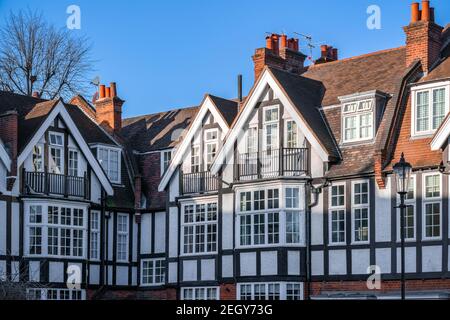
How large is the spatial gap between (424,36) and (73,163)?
38.7ft

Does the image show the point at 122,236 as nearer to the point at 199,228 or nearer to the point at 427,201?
the point at 199,228

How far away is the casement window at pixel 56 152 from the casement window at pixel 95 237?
221 centimetres

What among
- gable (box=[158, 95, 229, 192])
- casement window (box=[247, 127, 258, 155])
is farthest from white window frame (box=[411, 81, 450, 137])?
gable (box=[158, 95, 229, 192])

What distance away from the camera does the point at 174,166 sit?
96.6 feet

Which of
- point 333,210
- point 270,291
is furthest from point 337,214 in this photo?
point 270,291

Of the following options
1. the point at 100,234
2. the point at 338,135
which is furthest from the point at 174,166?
the point at 338,135

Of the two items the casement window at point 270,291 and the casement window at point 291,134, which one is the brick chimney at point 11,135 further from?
the casement window at point 291,134

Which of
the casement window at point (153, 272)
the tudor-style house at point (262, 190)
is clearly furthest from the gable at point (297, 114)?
the casement window at point (153, 272)

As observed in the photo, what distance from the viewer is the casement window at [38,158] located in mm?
28297

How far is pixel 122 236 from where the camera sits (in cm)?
3139

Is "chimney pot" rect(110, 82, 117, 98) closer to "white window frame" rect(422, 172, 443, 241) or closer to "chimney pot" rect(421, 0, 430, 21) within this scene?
"chimney pot" rect(421, 0, 430, 21)
